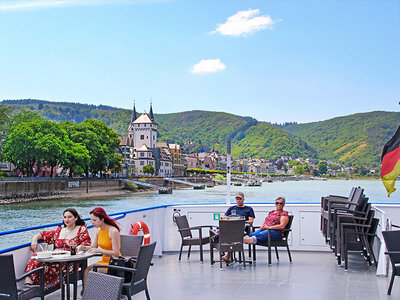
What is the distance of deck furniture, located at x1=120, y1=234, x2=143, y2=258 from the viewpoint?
5383 millimetres

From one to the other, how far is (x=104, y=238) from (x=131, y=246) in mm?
427

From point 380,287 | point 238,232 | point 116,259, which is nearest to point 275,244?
point 238,232

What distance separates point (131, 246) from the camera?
5.41 meters

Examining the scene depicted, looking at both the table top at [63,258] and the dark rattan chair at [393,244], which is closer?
the table top at [63,258]

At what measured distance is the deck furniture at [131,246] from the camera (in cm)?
538

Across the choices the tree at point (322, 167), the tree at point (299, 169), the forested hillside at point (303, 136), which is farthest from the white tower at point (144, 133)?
the tree at point (299, 169)

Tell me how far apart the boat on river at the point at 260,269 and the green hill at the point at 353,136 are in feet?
356

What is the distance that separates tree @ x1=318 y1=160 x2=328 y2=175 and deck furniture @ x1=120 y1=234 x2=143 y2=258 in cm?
16883

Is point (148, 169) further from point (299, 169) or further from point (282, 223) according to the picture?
point (282, 223)

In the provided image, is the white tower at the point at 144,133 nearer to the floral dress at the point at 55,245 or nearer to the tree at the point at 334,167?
the tree at the point at 334,167

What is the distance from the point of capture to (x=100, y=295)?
3533 millimetres

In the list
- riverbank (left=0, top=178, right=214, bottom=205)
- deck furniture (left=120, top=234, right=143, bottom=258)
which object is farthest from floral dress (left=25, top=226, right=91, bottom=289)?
riverbank (left=0, top=178, right=214, bottom=205)

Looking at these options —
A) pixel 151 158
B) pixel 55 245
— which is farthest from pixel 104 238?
pixel 151 158

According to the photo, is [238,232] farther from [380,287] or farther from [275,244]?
[380,287]
